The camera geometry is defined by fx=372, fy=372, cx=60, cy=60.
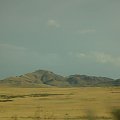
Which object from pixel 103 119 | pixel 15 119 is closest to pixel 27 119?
pixel 15 119

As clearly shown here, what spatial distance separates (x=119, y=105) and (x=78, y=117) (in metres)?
28.8

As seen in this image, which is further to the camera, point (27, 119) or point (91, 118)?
point (27, 119)

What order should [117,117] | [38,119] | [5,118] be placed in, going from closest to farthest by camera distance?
[117,117] → [38,119] → [5,118]

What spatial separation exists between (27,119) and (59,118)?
2.66m

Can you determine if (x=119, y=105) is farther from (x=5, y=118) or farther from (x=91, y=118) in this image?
(x=5, y=118)

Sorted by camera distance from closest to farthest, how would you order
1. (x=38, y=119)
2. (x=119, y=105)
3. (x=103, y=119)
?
(x=119, y=105)
(x=38, y=119)
(x=103, y=119)

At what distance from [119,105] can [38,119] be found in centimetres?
2411

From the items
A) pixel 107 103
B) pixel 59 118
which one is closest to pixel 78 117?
pixel 59 118

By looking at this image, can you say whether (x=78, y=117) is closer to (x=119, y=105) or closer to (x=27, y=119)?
(x=27, y=119)

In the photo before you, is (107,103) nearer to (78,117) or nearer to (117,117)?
(117,117)

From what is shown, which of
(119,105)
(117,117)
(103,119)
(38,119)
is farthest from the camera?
(103,119)

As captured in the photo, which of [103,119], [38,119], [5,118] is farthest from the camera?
[5,118]

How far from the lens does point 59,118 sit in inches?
1217

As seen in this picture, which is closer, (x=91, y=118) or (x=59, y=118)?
(x=91, y=118)
